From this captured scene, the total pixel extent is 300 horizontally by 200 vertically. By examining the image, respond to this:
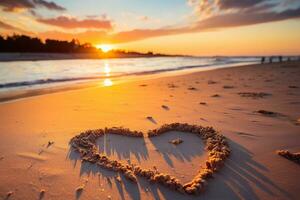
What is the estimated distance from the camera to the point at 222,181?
1646mm

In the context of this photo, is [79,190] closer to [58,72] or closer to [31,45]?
[58,72]

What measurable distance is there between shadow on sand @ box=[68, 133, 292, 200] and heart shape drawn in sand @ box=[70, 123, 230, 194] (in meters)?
0.05

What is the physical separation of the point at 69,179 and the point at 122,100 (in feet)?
10.0

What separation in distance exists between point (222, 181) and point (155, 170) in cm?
58

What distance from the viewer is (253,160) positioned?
6.35 feet

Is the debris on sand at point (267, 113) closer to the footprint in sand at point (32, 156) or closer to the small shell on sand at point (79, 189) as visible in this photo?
the small shell on sand at point (79, 189)

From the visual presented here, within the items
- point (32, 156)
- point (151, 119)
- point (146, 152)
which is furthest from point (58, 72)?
point (146, 152)

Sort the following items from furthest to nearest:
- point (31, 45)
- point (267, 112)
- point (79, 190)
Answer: point (31, 45), point (267, 112), point (79, 190)

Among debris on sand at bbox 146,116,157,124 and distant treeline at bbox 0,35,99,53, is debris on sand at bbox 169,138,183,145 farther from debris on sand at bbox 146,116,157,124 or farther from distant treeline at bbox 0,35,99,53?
distant treeline at bbox 0,35,99,53

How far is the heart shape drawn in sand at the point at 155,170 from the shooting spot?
5.28 feet

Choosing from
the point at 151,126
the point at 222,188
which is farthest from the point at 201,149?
the point at 151,126

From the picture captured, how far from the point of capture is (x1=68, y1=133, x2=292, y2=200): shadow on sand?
4.96 ft

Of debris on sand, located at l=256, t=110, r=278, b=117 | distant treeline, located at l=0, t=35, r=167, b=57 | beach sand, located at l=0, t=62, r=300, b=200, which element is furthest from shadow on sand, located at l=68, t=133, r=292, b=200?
distant treeline, located at l=0, t=35, r=167, b=57

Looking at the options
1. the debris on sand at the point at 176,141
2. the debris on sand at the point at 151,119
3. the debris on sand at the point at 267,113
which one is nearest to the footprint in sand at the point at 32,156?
the debris on sand at the point at 176,141
